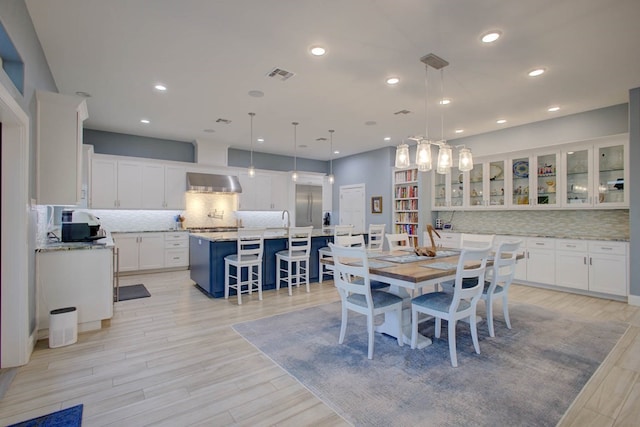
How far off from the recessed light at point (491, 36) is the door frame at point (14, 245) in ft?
13.1

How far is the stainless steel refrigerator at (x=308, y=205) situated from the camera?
8.59 meters

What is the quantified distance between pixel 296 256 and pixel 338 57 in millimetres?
2882

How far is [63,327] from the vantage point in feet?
9.72

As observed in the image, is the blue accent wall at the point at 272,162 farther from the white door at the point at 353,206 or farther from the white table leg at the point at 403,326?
the white table leg at the point at 403,326

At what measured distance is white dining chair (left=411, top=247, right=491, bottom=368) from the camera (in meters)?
2.60

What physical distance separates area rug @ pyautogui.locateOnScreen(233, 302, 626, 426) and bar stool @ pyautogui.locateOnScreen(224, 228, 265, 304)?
0.94 metres

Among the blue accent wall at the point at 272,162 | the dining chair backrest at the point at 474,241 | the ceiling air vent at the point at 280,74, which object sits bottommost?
the dining chair backrest at the point at 474,241

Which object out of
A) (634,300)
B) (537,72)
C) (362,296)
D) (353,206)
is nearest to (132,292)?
(362,296)

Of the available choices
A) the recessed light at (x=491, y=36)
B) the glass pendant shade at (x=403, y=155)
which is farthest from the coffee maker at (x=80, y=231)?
the recessed light at (x=491, y=36)

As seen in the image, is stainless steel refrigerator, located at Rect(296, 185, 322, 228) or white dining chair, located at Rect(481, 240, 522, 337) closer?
white dining chair, located at Rect(481, 240, 522, 337)

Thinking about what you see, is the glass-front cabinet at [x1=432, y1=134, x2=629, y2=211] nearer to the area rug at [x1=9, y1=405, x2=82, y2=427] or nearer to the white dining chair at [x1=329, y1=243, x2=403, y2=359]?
the white dining chair at [x1=329, y1=243, x2=403, y2=359]

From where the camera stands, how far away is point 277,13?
8.57 feet

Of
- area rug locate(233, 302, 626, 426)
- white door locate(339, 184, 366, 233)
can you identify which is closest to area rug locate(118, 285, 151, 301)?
area rug locate(233, 302, 626, 426)

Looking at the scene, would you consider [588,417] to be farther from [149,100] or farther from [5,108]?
[149,100]
